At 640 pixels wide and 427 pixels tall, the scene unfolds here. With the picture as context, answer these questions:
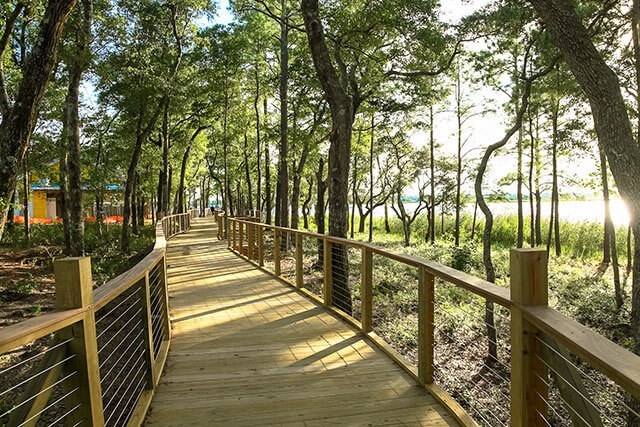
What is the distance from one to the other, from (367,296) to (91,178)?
18314mm

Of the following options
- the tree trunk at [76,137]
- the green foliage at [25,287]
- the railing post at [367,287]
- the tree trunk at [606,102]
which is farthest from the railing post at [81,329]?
the tree trunk at [76,137]

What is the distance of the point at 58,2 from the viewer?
5.61 metres

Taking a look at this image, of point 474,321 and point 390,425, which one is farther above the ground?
point 390,425

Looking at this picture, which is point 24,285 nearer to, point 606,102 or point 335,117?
point 335,117

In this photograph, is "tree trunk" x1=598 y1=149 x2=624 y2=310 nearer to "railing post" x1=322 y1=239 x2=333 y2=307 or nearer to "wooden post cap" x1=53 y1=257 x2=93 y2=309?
"railing post" x1=322 y1=239 x2=333 y2=307

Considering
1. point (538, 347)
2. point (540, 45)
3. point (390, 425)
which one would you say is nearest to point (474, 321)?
point (540, 45)

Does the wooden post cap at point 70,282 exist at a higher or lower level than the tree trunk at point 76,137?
lower

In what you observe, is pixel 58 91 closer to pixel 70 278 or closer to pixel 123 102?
pixel 123 102

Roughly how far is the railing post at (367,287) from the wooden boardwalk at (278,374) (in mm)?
197

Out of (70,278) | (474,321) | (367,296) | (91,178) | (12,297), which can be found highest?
(91,178)

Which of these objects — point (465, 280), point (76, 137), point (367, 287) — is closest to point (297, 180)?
point (76, 137)

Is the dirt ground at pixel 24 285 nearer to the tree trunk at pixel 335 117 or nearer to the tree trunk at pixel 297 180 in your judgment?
the tree trunk at pixel 335 117

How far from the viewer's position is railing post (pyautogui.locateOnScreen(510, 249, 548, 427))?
6.44 ft

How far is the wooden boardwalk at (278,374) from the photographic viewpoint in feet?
9.53
